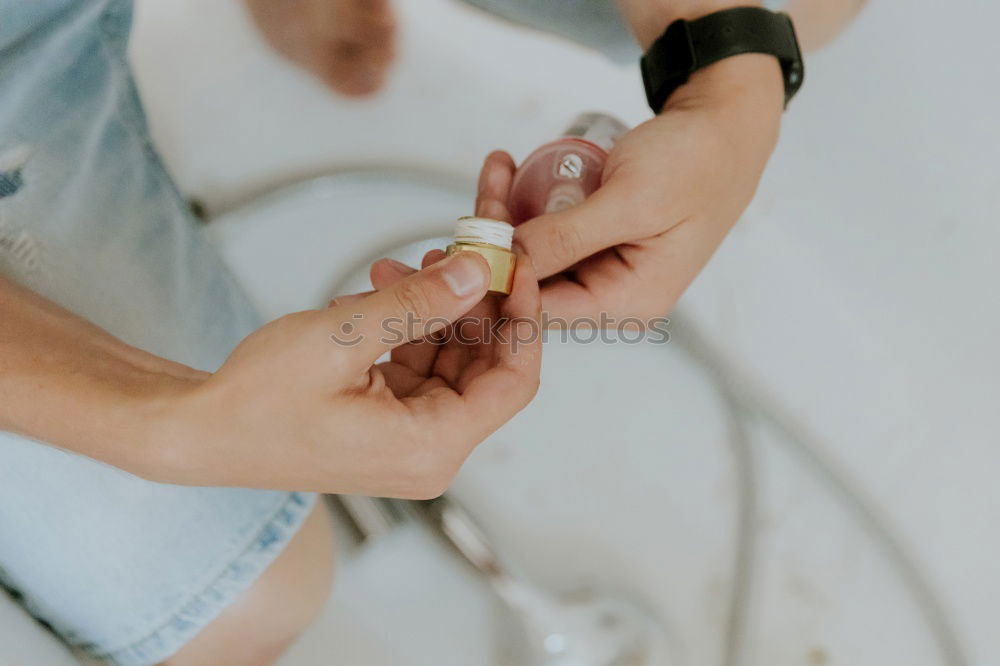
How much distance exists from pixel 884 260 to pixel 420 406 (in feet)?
1.61

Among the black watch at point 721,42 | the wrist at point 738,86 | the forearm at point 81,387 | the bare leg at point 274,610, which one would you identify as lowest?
the bare leg at point 274,610

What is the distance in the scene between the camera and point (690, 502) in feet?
2.55

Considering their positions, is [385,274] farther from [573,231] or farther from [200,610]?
[200,610]

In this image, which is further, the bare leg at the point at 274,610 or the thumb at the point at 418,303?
the bare leg at the point at 274,610

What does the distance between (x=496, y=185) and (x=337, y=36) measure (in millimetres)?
417

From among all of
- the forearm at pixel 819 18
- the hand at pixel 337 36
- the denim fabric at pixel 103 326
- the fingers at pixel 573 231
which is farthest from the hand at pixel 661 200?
the hand at pixel 337 36

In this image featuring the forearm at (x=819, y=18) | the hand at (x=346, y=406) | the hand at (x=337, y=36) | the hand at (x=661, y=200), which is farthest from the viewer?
the hand at (x=337, y=36)

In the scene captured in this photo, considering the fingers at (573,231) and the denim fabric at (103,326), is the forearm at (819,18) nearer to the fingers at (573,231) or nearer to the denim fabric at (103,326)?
the fingers at (573,231)

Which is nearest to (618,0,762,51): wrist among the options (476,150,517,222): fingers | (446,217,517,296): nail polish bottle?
(476,150,517,222): fingers

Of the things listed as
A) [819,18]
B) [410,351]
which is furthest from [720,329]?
[410,351]

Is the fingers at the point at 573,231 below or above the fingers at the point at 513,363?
above

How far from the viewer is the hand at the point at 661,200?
A: 1.45ft

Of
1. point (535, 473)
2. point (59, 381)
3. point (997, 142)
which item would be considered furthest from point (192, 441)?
point (997, 142)

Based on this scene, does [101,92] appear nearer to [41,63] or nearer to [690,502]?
[41,63]
